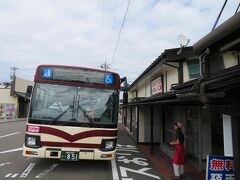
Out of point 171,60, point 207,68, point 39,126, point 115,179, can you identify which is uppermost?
point 171,60

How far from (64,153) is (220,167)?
14.0 feet

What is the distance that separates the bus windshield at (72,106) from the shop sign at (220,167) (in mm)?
3590

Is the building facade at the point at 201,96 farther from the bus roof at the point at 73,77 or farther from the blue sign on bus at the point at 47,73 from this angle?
the blue sign on bus at the point at 47,73

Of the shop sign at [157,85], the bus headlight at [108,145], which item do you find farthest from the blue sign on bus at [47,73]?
the shop sign at [157,85]

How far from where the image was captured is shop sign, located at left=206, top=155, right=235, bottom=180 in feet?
15.2

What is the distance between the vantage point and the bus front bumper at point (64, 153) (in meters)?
7.29

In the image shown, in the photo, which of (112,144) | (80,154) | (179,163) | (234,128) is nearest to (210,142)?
(179,163)

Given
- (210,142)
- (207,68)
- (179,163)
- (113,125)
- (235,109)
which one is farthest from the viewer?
(210,142)

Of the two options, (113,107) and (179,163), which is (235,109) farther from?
(113,107)

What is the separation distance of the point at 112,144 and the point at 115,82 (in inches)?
72.4

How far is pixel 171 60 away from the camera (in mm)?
10438

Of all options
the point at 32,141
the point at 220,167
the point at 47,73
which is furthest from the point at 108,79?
the point at 220,167

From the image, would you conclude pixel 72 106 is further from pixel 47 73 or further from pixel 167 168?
pixel 167 168

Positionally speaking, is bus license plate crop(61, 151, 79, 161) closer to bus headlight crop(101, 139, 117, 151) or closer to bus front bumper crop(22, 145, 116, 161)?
bus front bumper crop(22, 145, 116, 161)
